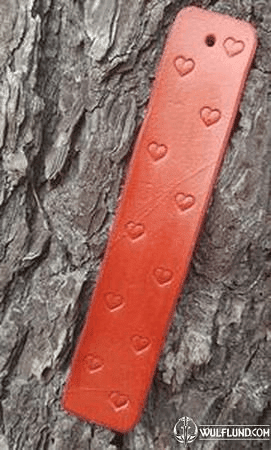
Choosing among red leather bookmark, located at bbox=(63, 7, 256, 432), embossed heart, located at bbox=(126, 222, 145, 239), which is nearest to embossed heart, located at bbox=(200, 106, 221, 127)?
red leather bookmark, located at bbox=(63, 7, 256, 432)

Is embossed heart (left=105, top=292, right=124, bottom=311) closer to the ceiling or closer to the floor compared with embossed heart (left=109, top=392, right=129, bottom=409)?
closer to the ceiling

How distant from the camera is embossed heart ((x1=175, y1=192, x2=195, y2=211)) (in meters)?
0.77

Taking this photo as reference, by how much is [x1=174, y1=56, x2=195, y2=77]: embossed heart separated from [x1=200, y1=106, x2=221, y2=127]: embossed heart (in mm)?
51

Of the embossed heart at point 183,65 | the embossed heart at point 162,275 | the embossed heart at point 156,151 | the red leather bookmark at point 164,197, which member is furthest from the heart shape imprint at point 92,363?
the embossed heart at point 183,65

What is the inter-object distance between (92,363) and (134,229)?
0.60 ft

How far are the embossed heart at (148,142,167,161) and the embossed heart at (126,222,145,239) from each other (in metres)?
0.09

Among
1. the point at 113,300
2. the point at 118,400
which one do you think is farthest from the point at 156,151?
the point at 118,400

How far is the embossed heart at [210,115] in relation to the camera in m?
0.77

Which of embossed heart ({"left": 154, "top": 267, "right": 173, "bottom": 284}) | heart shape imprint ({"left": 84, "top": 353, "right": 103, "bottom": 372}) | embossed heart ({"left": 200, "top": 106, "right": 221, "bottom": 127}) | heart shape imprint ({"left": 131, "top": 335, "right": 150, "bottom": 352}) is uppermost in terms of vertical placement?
embossed heart ({"left": 200, "top": 106, "right": 221, "bottom": 127})

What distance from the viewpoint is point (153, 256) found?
0.78m

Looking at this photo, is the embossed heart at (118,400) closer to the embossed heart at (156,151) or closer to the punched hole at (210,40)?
the embossed heart at (156,151)

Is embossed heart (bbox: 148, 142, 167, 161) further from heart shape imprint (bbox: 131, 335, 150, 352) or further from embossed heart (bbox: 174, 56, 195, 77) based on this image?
heart shape imprint (bbox: 131, 335, 150, 352)

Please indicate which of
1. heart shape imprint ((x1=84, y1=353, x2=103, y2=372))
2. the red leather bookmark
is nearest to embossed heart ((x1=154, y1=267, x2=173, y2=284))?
the red leather bookmark

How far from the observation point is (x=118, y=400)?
0.80 metres
